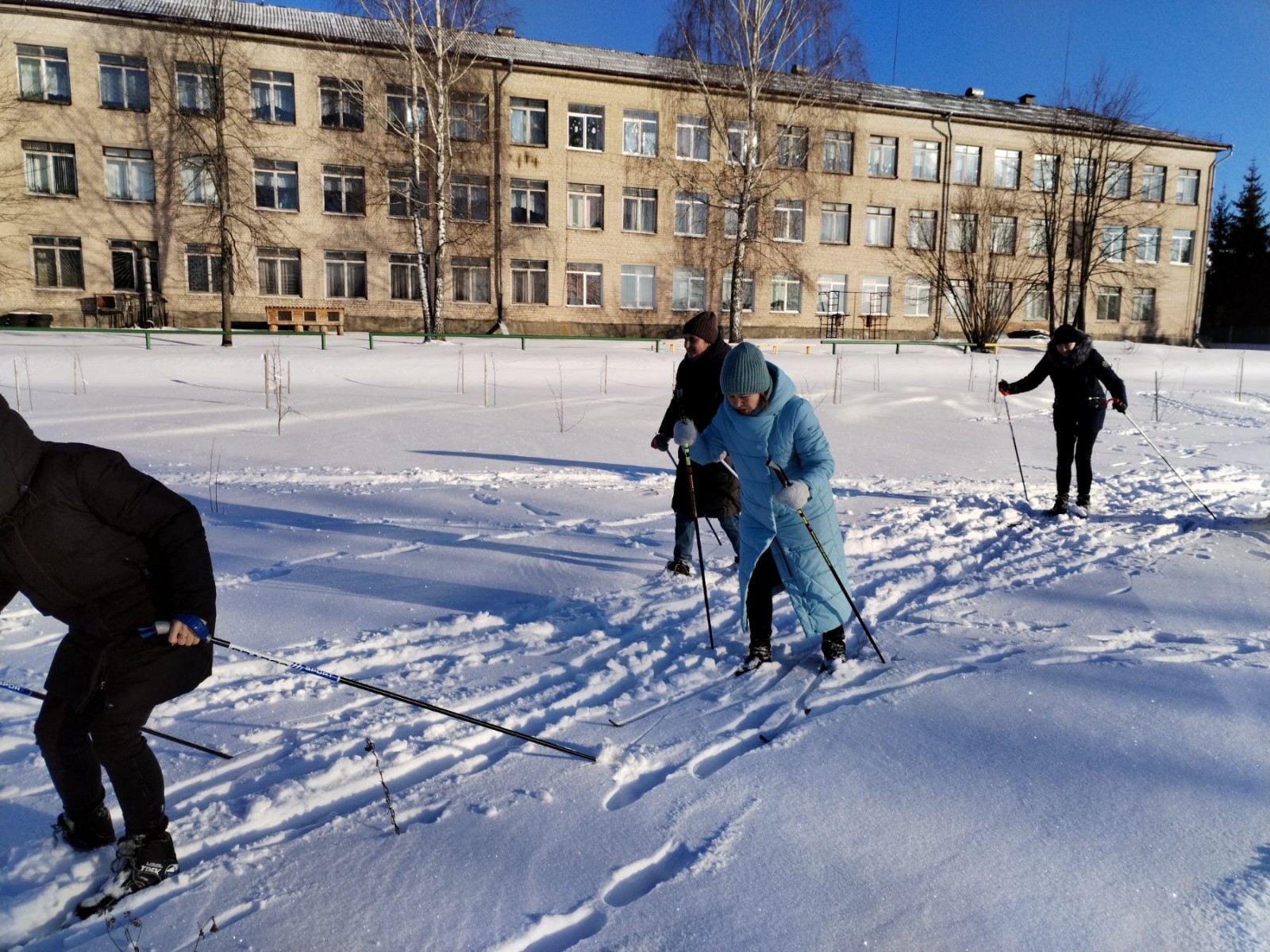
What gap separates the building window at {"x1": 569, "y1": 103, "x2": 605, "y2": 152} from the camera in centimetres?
2906

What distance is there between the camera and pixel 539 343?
23312 millimetres

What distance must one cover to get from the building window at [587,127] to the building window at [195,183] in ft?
38.2

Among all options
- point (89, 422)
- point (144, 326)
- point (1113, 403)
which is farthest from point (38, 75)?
point (1113, 403)

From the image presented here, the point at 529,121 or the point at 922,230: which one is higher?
the point at 529,121

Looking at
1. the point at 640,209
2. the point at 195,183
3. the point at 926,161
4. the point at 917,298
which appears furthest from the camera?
the point at 917,298

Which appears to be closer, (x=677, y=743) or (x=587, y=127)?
(x=677, y=743)

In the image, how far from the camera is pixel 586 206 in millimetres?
29422

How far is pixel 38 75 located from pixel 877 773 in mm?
31910

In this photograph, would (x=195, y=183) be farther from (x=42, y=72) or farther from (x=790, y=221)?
(x=790, y=221)

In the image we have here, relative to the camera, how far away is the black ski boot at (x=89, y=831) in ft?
8.80

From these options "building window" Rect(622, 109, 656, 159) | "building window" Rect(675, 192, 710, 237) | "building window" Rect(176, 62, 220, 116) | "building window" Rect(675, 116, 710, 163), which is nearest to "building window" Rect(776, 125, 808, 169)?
"building window" Rect(675, 116, 710, 163)

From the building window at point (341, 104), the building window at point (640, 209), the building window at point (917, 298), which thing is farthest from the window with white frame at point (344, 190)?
the building window at point (917, 298)

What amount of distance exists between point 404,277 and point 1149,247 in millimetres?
31277

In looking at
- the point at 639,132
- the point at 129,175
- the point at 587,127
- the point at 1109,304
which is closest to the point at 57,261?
the point at 129,175
